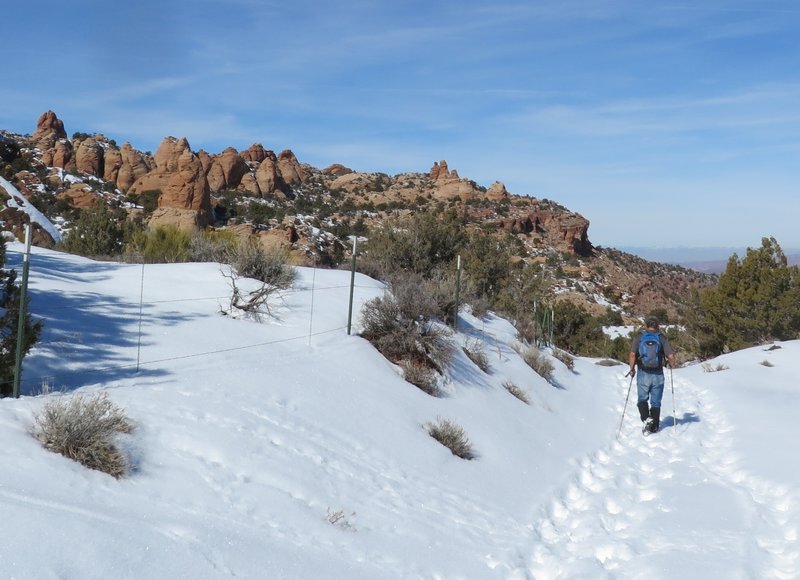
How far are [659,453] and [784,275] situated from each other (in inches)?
692

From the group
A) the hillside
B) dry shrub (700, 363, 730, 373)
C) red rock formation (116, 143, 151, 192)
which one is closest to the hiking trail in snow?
dry shrub (700, 363, 730, 373)

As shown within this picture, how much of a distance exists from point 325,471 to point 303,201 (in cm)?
5614

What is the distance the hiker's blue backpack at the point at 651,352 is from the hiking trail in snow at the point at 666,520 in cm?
122

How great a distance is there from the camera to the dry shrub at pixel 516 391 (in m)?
10.7

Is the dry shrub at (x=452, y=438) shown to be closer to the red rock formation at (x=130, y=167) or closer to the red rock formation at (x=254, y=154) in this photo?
the red rock formation at (x=130, y=167)

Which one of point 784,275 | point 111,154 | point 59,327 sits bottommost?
point 59,327

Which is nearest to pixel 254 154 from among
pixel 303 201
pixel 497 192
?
pixel 303 201

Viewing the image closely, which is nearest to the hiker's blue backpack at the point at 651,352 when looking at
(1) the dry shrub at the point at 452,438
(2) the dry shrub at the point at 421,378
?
(2) the dry shrub at the point at 421,378

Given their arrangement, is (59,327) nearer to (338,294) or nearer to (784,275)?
(338,294)

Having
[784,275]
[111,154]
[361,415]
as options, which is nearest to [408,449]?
[361,415]

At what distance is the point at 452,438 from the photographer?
7312 mm

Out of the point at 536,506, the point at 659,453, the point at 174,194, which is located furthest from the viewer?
the point at 174,194

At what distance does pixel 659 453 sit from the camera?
362 inches

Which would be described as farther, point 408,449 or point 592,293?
point 592,293
